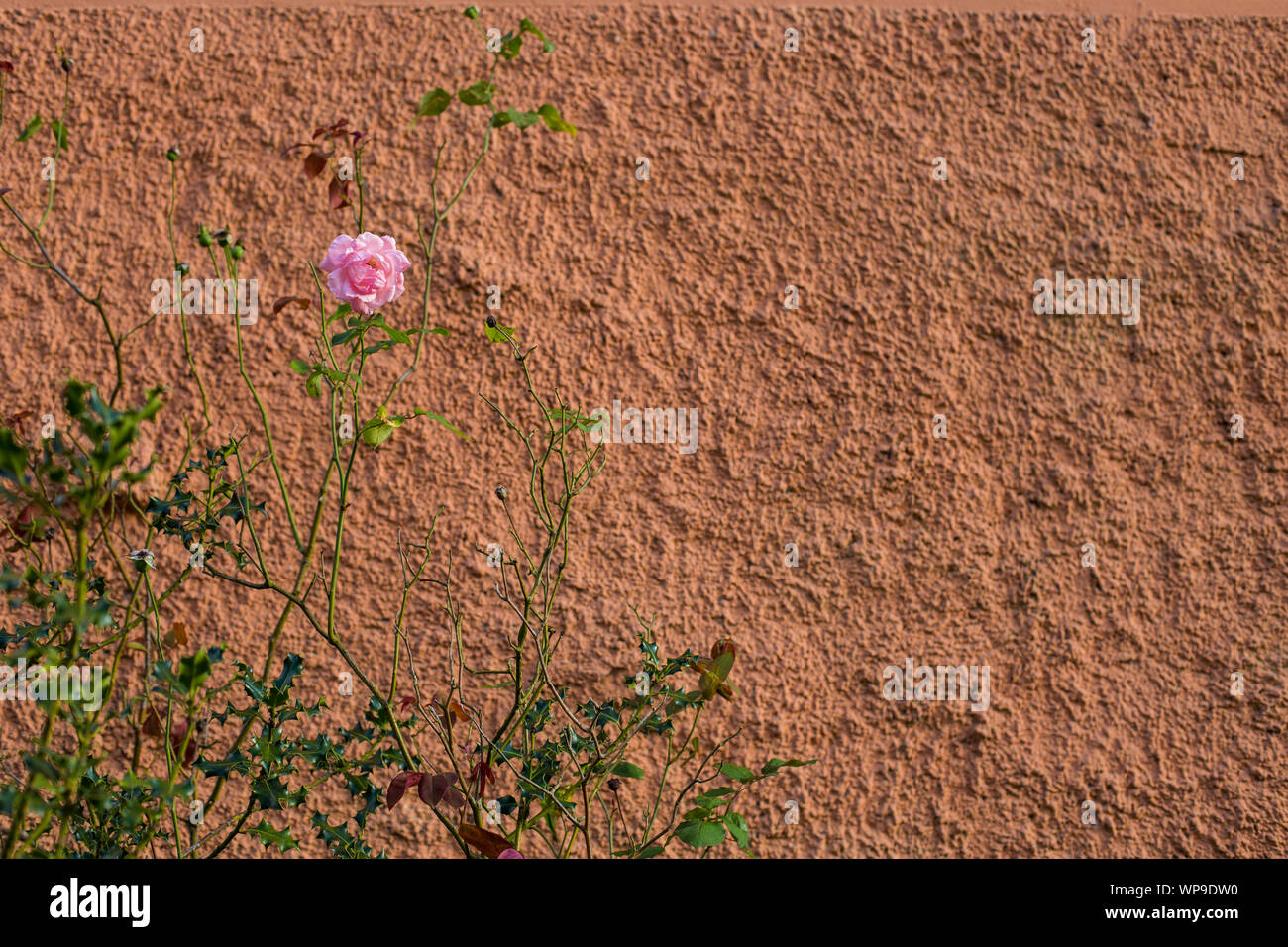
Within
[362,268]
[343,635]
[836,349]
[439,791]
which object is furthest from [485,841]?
[836,349]

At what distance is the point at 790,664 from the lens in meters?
1.85

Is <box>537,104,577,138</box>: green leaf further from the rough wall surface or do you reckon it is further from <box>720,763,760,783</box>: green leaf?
<box>720,763,760,783</box>: green leaf

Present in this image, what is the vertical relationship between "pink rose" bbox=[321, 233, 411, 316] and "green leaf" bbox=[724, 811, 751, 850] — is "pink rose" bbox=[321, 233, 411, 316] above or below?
above

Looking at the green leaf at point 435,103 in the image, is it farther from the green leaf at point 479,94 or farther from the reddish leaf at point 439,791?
the reddish leaf at point 439,791

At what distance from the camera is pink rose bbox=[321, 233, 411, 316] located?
4.03ft

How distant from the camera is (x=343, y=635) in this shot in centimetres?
183

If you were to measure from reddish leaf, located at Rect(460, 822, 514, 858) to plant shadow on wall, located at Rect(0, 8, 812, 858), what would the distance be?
0.24 feet

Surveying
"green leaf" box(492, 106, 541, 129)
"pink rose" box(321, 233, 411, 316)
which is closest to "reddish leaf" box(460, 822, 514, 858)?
"pink rose" box(321, 233, 411, 316)

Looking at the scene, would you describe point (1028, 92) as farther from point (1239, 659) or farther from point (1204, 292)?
point (1239, 659)

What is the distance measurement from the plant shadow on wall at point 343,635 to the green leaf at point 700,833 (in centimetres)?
7

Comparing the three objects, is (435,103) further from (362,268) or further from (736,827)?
(736,827)

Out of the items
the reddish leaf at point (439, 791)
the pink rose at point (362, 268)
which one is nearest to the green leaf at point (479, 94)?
the pink rose at point (362, 268)

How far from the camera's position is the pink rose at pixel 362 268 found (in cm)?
123
